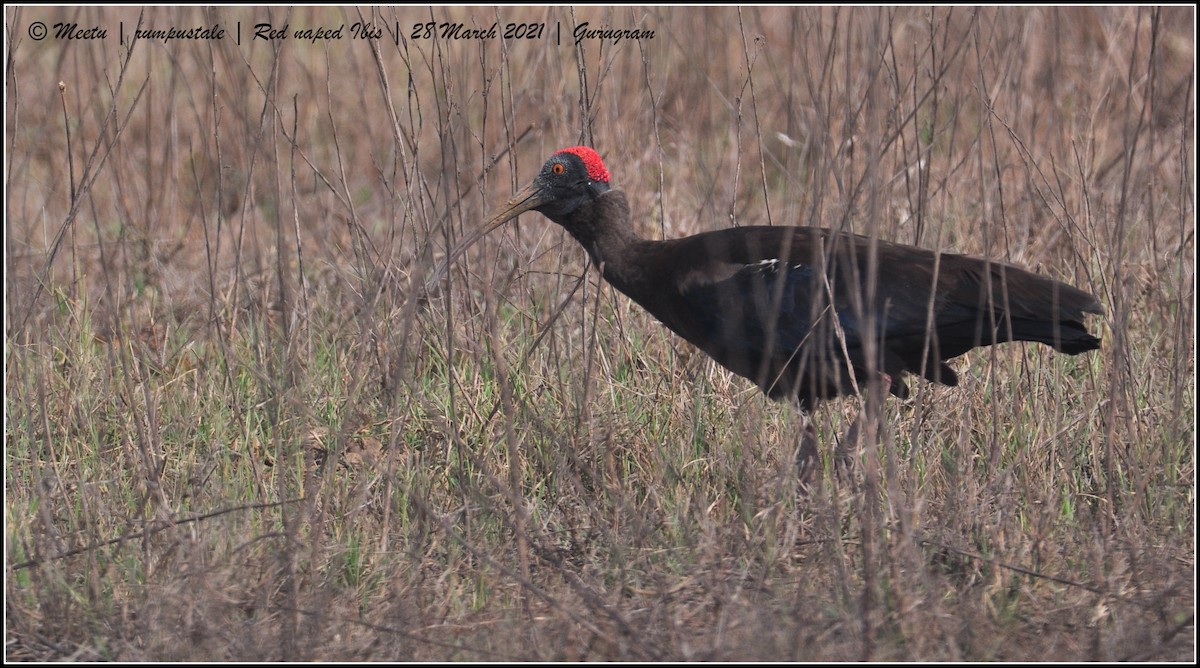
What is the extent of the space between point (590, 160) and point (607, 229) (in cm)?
22

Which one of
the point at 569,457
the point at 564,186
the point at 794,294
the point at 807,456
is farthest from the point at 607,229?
the point at 807,456

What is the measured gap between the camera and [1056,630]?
305cm

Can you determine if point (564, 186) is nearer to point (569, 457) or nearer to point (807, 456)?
point (569, 457)

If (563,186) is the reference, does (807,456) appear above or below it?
below

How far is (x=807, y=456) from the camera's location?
4148 mm

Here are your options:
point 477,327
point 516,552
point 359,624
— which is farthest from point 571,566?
Answer: point 477,327

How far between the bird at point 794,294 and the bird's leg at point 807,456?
0.18 feet

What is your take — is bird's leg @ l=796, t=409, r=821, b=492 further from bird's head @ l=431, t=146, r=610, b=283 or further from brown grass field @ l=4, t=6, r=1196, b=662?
bird's head @ l=431, t=146, r=610, b=283

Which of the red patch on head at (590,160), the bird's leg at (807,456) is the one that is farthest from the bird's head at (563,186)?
the bird's leg at (807,456)

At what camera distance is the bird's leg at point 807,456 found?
3325 mm

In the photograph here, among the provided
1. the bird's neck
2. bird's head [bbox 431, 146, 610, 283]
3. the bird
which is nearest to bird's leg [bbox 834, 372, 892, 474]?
the bird

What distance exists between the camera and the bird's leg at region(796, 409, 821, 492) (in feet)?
10.9

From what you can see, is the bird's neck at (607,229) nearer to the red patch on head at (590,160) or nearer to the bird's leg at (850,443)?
the red patch on head at (590,160)

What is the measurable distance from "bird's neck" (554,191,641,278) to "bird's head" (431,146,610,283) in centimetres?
3
